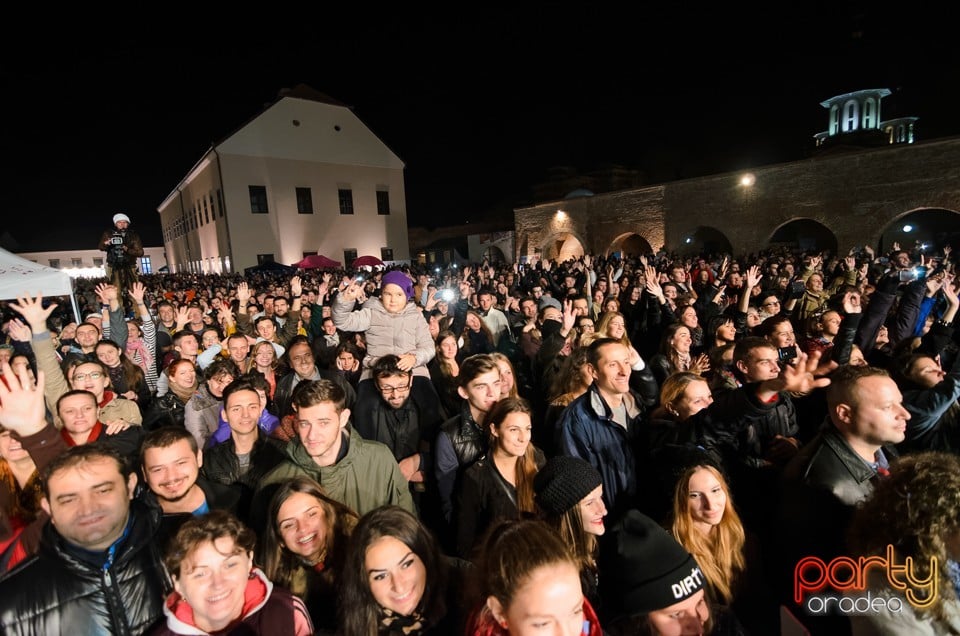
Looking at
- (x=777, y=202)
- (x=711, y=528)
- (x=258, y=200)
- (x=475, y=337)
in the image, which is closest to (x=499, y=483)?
(x=711, y=528)

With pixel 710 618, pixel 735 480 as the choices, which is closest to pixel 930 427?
pixel 735 480

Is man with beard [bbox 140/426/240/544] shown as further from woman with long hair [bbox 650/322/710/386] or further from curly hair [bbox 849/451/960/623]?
woman with long hair [bbox 650/322/710/386]

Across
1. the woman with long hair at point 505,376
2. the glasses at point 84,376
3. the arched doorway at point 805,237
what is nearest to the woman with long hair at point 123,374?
the glasses at point 84,376

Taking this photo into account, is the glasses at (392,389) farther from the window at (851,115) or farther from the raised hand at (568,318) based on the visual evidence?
the window at (851,115)

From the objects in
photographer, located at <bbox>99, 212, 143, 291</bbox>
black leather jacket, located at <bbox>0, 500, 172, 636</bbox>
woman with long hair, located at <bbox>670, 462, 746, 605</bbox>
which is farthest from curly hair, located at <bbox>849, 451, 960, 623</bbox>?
photographer, located at <bbox>99, 212, 143, 291</bbox>

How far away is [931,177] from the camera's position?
17219 mm

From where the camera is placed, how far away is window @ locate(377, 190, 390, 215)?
31.9 meters

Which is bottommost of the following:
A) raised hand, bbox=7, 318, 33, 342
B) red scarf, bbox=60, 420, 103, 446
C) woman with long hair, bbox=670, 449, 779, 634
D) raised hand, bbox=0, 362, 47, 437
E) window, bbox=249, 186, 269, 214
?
woman with long hair, bbox=670, 449, 779, 634

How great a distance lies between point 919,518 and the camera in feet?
5.34

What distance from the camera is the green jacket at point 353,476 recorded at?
2492mm

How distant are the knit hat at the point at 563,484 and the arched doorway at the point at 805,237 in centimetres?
2632

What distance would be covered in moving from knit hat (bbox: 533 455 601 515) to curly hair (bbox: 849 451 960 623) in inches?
41.8

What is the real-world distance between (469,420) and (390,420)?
868mm

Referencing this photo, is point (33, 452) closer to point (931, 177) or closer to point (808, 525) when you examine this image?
point (808, 525)
